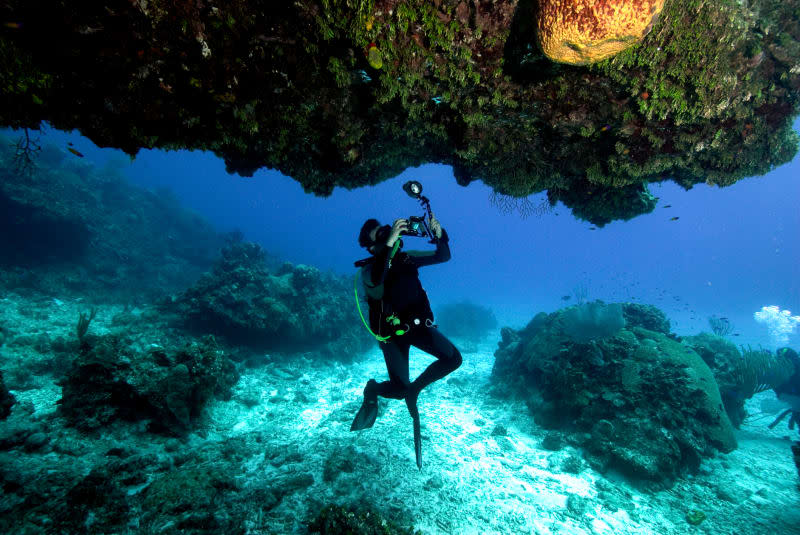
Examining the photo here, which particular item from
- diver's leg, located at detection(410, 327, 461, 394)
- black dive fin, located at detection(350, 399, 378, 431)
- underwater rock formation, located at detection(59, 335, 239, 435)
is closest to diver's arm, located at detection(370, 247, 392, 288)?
diver's leg, located at detection(410, 327, 461, 394)

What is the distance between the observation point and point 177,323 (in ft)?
36.8

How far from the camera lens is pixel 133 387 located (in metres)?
4.93

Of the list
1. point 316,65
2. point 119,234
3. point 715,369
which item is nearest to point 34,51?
point 316,65

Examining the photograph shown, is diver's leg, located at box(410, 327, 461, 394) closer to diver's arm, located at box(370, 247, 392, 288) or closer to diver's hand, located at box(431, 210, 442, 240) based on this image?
diver's arm, located at box(370, 247, 392, 288)

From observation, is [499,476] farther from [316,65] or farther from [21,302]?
[21,302]

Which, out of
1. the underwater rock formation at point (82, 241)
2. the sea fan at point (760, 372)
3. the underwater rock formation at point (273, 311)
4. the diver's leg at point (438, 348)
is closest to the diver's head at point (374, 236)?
the diver's leg at point (438, 348)

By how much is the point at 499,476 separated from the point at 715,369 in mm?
9761

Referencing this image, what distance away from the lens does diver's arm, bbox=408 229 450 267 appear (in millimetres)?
5305

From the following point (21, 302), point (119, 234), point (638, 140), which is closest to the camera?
point (638, 140)

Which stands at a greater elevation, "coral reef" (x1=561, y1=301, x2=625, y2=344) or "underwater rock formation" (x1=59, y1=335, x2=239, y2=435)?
"coral reef" (x1=561, y1=301, x2=625, y2=344)

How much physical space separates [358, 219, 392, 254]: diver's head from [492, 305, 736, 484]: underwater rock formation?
6603 millimetres

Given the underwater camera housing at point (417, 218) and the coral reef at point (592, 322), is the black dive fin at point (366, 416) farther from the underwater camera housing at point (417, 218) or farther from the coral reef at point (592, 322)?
the coral reef at point (592, 322)

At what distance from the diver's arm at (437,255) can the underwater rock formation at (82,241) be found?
42.8 ft

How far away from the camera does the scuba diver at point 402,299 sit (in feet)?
15.1
